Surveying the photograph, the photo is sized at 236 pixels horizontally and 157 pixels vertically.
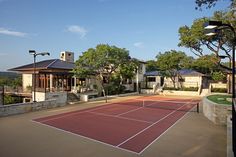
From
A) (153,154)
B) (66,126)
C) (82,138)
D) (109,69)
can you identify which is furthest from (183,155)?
(109,69)

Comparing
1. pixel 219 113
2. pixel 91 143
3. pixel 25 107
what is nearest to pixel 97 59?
pixel 25 107

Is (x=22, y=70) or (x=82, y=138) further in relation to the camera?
(x=22, y=70)

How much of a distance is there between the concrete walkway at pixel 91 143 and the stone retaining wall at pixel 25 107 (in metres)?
3.48

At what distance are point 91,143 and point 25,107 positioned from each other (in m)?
10.8

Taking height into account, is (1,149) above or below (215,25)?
below

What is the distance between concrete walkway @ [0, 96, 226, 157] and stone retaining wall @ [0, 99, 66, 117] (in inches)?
137

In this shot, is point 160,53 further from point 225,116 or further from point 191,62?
point 225,116

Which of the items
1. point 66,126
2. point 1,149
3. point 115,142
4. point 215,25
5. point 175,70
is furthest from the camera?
point 175,70

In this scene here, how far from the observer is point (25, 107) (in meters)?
17.8

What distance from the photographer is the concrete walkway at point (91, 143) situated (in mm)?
8383

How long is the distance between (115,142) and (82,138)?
1867mm

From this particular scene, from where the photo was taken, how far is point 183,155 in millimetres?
8250

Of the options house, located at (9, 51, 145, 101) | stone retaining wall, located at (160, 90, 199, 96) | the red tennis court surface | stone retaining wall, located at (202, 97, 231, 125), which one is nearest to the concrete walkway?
the red tennis court surface

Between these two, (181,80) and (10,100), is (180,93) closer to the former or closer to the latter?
(181,80)
